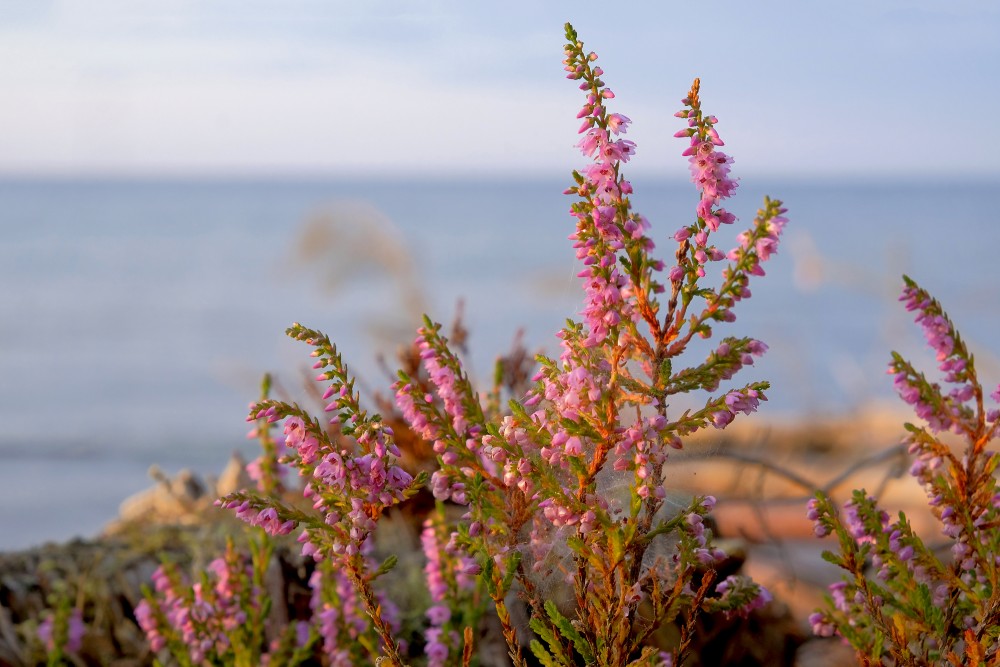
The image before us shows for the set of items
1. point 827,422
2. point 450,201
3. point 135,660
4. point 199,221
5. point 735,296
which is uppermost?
point 450,201

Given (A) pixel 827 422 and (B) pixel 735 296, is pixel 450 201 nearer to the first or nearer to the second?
(A) pixel 827 422

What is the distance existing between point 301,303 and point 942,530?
2919 cm

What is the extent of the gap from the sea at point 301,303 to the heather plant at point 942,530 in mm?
782

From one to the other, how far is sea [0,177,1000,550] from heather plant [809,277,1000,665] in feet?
2.57

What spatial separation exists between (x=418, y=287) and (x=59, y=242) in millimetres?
48154

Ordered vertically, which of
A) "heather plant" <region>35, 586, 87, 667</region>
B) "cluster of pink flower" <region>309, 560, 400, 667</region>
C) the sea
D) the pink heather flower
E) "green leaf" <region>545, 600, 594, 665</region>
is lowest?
"green leaf" <region>545, 600, 594, 665</region>

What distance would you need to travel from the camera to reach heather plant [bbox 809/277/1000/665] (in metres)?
2.18

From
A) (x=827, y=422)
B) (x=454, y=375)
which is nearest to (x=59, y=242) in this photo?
(x=827, y=422)

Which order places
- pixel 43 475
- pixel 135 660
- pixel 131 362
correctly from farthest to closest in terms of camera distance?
1. pixel 131 362
2. pixel 43 475
3. pixel 135 660

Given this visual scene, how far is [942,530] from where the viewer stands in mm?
2312

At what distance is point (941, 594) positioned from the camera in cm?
241

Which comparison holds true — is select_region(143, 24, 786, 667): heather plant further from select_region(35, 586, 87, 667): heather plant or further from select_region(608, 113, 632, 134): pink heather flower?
select_region(35, 586, 87, 667): heather plant

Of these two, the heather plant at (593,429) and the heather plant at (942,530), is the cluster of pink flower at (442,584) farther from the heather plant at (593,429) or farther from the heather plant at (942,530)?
the heather plant at (942,530)

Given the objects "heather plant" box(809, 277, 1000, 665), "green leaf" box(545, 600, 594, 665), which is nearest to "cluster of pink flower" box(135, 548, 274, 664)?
"green leaf" box(545, 600, 594, 665)
